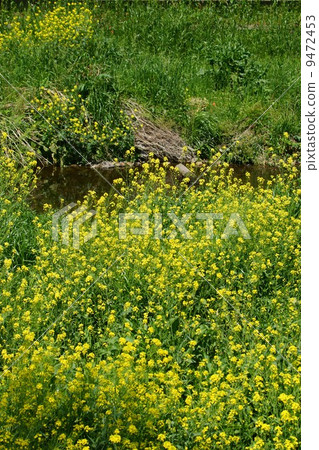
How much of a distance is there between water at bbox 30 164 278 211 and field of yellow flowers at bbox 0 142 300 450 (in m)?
0.81

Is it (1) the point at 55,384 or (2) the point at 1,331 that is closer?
(1) the point at 55,384

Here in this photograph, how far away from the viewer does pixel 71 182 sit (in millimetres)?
7133

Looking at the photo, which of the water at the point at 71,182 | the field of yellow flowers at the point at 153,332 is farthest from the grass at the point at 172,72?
the field of yellow flowers at the point at 153,332

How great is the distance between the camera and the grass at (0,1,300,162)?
7.84m

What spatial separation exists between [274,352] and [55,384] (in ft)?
4.45

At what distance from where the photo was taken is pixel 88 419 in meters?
3.18

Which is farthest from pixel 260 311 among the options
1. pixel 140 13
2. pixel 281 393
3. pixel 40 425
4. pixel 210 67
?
pixel 140 13

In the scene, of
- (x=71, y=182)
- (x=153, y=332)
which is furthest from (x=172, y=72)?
(x=153, y=332)

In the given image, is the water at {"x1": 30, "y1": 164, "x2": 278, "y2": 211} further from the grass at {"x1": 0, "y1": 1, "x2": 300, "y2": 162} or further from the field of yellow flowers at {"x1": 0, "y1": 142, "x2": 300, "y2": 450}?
the field of yellow flowers at {"x1": 0, "y1": 142, "x2": 300, "y2": 450}

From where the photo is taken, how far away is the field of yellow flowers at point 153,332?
3.13 m

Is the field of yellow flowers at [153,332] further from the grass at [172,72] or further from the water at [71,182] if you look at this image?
the grass at [172,72]

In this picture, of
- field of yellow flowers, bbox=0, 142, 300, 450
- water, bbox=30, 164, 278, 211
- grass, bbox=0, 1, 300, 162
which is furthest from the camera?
grass, bbox=0, 1, 300, 162

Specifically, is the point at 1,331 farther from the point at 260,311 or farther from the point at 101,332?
the point at 260,311

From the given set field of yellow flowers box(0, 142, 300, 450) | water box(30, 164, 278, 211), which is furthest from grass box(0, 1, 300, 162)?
field of yellow flowers box(0, 142, 300, 450)
